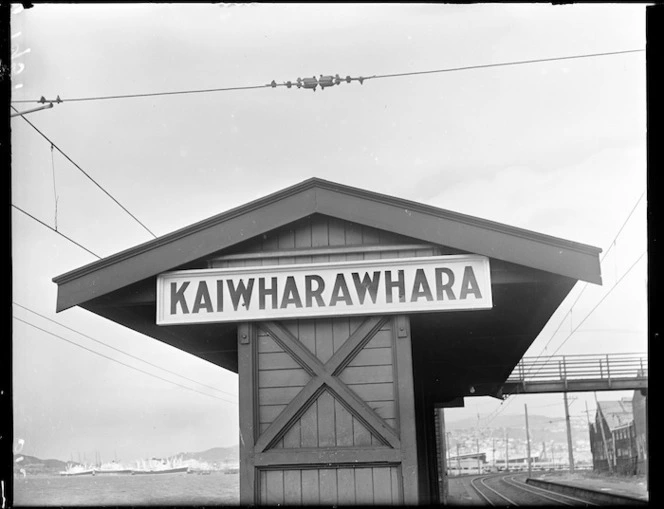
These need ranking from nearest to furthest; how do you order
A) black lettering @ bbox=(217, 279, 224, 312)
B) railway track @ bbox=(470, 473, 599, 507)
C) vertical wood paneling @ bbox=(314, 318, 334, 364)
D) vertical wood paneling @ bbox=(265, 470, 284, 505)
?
vertical wood paneling @ bbox=(265, 470, 284, 505)
vertical wood paneling @ bbox=(314, 318, 334, 364)
black lettering @ bbox=(217, 279, 224, 312)
railway track @ bbox=(470, 473, 599, 507)

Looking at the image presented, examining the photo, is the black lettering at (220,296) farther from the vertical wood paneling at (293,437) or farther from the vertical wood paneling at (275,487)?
the vertical wood paneling at (275,487)

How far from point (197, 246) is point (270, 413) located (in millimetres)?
1836

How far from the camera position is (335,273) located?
8016 millimetres

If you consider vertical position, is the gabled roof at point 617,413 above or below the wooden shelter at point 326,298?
below

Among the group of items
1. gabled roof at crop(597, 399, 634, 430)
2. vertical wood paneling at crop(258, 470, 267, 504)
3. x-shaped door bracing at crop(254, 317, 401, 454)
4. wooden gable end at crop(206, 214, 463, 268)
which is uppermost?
wooden gable end at crop(206, 214, 463, 268)

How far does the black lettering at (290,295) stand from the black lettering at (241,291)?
1.15 feet

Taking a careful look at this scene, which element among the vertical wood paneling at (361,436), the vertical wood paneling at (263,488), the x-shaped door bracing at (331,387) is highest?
the x-shaped door bracing at (331,387)

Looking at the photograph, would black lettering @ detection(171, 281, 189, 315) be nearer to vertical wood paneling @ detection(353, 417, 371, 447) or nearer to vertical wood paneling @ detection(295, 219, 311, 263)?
vertical wood paneling @ detection(295, 219, 311, 263)

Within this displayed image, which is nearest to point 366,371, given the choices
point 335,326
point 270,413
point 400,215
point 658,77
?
point 335,326

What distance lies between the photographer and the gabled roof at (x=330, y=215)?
768 cm

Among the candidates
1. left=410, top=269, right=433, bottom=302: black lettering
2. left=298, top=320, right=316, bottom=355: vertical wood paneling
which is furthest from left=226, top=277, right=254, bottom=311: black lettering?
left=410, top=269, right=433, bottom=302: black lettering

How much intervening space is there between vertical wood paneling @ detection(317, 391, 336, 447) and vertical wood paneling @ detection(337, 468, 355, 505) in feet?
0.93

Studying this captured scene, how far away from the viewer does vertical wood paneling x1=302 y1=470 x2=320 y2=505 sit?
303 inches

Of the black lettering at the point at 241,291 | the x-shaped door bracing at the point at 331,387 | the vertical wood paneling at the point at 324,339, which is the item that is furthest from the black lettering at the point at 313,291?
the black lettering at the point at 241,291
